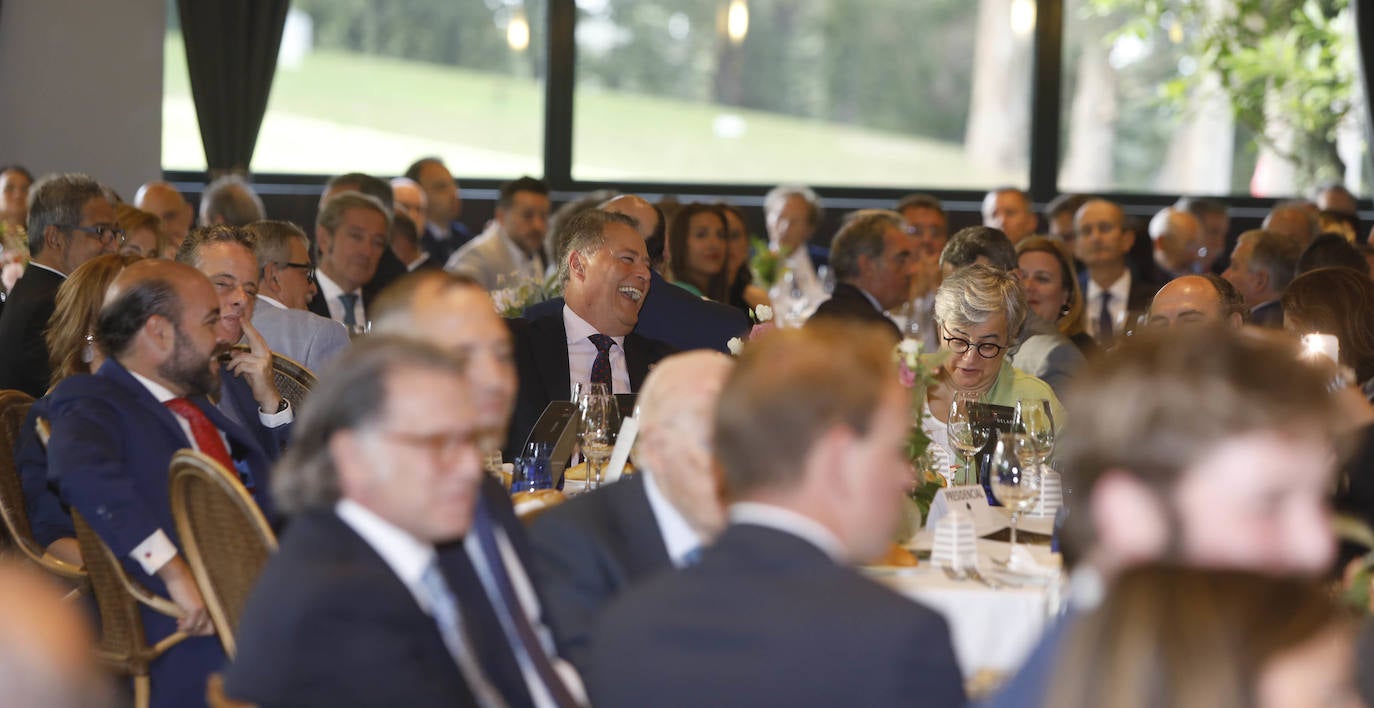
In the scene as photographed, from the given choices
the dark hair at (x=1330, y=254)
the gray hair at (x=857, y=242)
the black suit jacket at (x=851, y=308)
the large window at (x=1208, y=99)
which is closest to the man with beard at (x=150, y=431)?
the black suit jacket at (x=851, y=308)

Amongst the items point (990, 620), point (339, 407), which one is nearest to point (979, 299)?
A: point (990, 620)

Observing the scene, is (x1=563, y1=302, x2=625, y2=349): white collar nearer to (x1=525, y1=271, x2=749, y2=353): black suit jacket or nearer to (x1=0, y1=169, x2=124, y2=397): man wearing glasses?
(x1=525, y1=271, x2=749, y2=353): black suit jacket

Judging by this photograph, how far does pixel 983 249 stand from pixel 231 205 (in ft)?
12.6

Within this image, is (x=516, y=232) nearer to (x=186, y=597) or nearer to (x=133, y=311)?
(x=133, y=311)

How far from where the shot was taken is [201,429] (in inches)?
138

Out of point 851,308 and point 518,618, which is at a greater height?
point 851,308

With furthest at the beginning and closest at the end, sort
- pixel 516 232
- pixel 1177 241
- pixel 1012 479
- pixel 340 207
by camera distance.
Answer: pixel 516 232, pixel 1177 241, pixel 340 207, pixel 1012 479

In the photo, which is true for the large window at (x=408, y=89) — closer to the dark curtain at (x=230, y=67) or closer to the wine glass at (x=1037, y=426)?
the dark curtain at (x=230, y=67)

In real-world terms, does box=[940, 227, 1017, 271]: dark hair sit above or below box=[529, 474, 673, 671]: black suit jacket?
above

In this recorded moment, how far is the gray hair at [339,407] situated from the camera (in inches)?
78.2

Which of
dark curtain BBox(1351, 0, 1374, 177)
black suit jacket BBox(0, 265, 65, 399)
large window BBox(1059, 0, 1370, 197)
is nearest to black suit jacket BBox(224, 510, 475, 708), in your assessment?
black suit jacket BBox(0, 265, 65, 399)

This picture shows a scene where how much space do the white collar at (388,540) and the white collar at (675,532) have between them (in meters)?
0.60

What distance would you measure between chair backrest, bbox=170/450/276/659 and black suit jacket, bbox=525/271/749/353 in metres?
2.46

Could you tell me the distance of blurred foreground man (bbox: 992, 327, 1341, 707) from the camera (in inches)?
59.1
